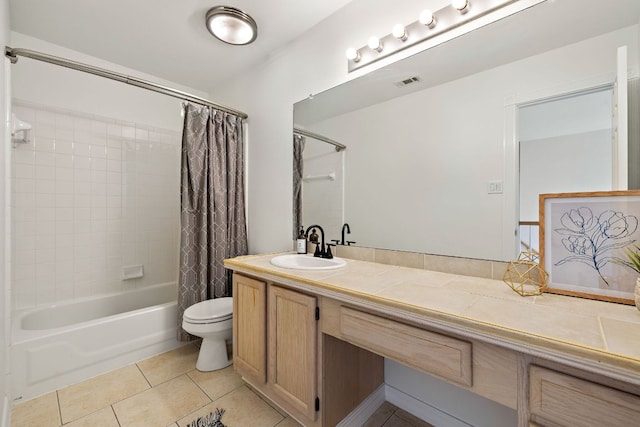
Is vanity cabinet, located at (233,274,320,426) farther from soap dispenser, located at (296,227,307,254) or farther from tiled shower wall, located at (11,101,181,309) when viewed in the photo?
tiled shower wall, located at (11,101,181,309)

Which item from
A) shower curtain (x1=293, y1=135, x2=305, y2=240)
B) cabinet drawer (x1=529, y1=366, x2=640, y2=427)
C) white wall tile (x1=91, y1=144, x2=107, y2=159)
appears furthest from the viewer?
white wall tile (x1=91, y1=144, x2=107, y2=159)

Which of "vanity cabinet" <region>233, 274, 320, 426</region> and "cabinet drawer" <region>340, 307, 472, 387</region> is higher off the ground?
"cabinet drawer" <region>340, 307, 472, 387</region>

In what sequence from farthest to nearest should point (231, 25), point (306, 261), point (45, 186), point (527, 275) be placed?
point (45, 186), point (231, 25), point (306, 261), point (527, 275)

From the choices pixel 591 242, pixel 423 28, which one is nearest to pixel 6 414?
pixel 591 242

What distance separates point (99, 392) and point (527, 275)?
2440mm

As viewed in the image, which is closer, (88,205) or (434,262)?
(434,262)

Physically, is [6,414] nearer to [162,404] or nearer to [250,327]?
[162,404]

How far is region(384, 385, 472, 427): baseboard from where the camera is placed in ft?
4.41

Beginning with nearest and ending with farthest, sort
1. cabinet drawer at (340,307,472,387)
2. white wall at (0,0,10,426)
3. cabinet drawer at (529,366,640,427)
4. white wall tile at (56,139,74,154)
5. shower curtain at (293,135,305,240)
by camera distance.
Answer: cabinet drawer at (529,366,640,427) → cabinet drawer at (340,307,472,387) → white wall at (0,0,10,426) → shower curtain at (293,135,305,240) → white wall tile at (56,139,74,154)

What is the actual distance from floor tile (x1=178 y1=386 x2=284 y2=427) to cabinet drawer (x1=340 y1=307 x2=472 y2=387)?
808 millimetres

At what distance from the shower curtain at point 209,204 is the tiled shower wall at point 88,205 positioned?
0.87 m

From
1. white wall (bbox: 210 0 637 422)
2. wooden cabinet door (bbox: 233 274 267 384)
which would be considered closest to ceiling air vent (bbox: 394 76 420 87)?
white wall (bbox: 210 0 637 422)

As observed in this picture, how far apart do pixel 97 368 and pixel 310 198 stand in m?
1.87

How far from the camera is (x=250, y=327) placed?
1561 millimetres
